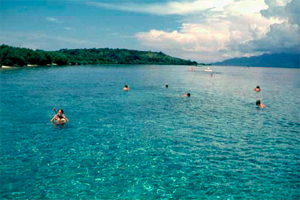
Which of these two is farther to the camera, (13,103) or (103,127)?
(13,103)

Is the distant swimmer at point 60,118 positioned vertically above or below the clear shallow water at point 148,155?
above

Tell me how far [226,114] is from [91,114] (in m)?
26.6

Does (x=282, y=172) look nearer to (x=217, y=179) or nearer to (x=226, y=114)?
(x=217, y=179)

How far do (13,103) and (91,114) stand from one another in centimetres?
2030

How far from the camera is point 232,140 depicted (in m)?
32.4

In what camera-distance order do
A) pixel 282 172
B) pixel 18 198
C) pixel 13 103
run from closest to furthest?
pixel 18 198 < pixel 282 172 < pixel 13 103

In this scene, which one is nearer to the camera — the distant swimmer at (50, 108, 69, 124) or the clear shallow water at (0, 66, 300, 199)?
the clear shallow water at (0, 66, 300, 199)

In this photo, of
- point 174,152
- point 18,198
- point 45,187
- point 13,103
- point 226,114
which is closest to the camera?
point 18,198

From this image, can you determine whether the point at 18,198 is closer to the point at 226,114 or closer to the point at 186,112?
the point at 186,112

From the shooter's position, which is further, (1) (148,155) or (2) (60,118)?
(2) (60,118)

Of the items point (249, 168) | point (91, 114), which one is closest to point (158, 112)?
point (91, 114)

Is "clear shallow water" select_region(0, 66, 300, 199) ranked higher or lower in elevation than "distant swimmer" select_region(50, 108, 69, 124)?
lower

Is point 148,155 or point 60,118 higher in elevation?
point 60,118

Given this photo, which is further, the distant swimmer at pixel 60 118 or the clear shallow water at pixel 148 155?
the distant swimmer at pixel 60 118
